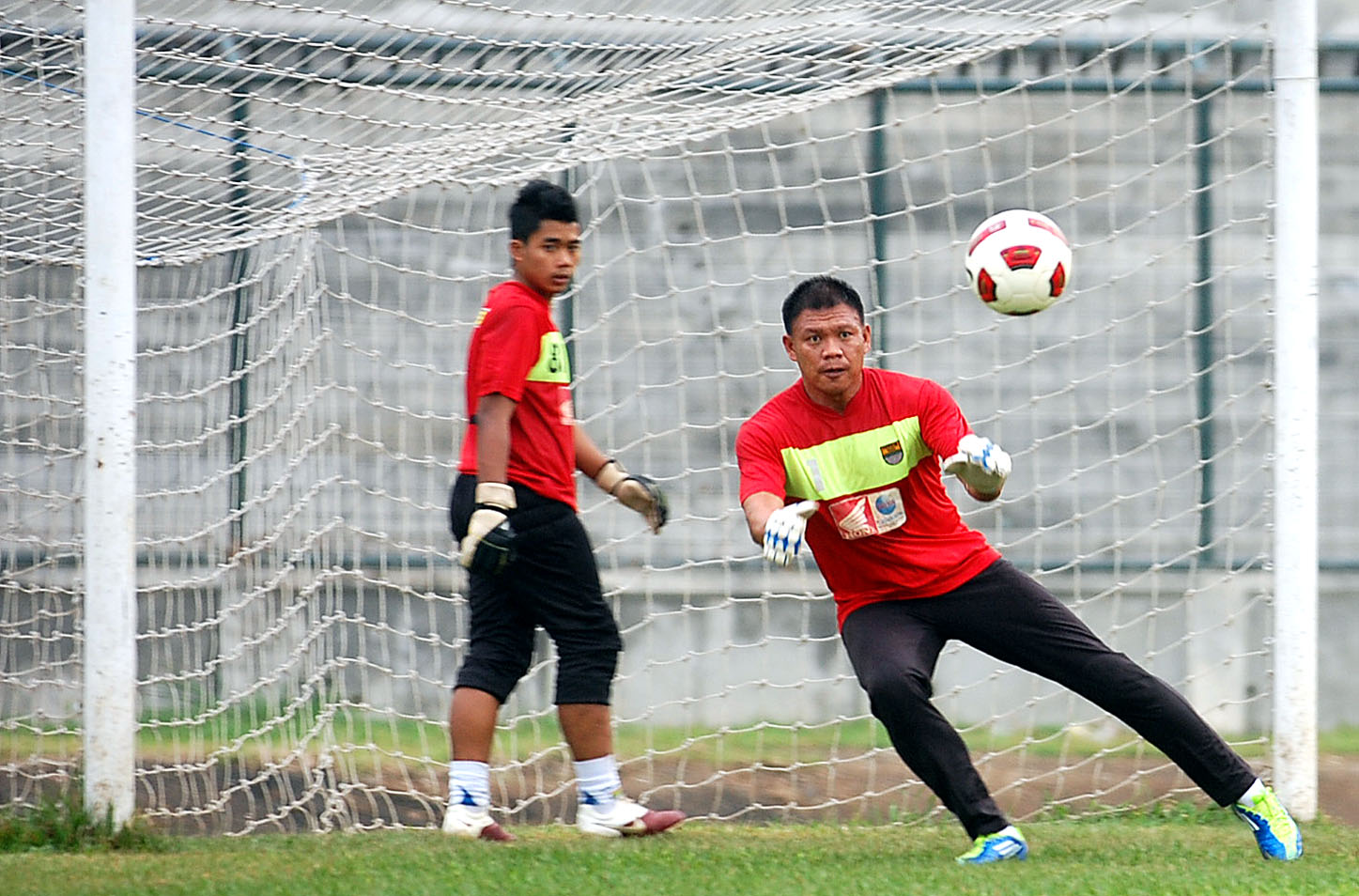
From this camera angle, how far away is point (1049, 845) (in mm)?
4715

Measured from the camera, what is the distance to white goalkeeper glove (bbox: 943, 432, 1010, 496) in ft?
12.9

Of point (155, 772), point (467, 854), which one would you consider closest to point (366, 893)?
point (467, 854)

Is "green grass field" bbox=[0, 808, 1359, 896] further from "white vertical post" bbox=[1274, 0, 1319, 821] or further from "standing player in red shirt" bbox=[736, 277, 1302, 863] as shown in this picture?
"white vertical post" bbox=[1274, 0, 1319, 821]

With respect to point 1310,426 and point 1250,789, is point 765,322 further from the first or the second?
point 1250,789

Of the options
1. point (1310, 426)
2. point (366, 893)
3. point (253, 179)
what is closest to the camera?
point (366, 893)

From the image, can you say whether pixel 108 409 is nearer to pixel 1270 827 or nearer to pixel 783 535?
pixel 783 535

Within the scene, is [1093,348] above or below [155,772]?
above

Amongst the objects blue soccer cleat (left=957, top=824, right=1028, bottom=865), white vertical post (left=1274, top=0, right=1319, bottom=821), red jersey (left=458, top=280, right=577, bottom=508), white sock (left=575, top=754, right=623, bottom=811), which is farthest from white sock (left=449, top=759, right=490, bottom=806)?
white vertical post (left=1274, top=0, right=1319, bottom=821)

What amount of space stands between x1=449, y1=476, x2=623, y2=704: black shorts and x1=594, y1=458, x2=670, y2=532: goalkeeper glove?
8.7 inches

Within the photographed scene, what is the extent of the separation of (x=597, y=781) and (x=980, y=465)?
1.55 m

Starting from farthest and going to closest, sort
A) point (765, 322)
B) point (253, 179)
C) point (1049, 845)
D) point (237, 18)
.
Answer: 1. point (765, 322)
2. point (253, 179)
3. point (237, 18)
4. point (1049, 845)

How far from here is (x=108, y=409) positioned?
14.9 ft

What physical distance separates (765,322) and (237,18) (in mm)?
2992

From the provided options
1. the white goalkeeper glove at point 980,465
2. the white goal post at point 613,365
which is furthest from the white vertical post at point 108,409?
the white goalkeeper glove at point 980,465
